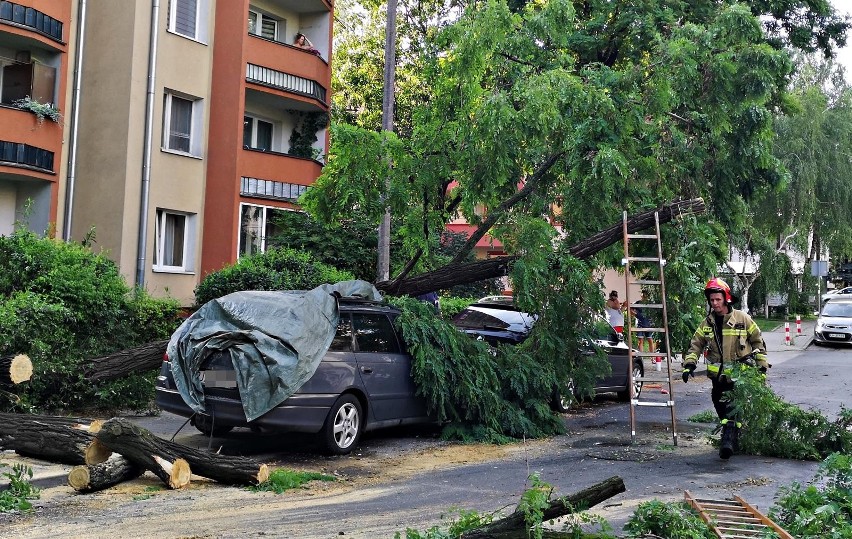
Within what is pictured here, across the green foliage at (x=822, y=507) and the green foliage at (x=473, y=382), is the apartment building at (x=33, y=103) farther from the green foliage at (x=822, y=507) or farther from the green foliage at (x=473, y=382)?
the green foliage at (x=822, y=507)

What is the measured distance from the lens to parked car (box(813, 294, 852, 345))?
29.5 meters

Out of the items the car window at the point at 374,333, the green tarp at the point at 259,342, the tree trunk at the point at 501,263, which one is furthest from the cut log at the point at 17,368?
the tree trunk at the point at 501,263

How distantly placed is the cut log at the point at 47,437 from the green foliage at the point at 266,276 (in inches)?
242

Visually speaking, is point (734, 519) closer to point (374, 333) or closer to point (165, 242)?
point (374, 333)

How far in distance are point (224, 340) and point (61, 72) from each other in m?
12.7

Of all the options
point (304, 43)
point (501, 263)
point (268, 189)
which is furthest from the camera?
point (304, 43)

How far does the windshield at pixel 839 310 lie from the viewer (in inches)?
1197

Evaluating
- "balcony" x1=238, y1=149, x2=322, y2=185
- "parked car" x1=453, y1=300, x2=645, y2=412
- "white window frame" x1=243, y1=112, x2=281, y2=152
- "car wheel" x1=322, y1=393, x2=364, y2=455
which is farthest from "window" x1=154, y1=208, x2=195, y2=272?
"car wheel" x1=322, y1=393, x2=364, y2=455

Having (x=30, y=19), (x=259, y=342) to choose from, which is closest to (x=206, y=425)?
(x=259, y=342)

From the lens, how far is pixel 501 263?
12367 millimetres

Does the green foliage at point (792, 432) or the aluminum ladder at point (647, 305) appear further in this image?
the aluminum ladder at point (647, 305)

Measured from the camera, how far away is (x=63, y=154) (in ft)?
63.1

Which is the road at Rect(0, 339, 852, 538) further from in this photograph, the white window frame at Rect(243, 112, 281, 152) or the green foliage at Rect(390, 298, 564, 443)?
the white window frame at Rect(243, 112, 281, 152)

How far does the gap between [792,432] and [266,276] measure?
28.5 feet
